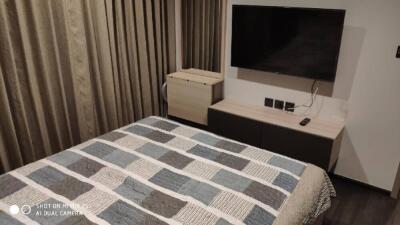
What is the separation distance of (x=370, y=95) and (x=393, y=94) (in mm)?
160

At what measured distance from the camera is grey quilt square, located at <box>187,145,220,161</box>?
6.36ft

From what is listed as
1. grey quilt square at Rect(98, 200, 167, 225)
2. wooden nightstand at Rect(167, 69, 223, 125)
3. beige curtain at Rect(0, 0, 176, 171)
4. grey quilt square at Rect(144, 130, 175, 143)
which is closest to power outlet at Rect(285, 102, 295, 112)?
wooden nightstand at Rect(167, 69, 223, 125)

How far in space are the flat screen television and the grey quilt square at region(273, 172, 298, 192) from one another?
1166 millimetres

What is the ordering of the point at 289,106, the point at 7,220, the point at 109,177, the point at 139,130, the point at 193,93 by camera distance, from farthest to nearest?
the point at 193,93, the point at 289,106, the point at 139,130, the point at 109,177, the point at 7,220

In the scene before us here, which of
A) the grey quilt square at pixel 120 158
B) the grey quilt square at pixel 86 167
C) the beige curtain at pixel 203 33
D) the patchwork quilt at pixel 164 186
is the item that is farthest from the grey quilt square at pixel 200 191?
the beige curtain at pixel 203 33

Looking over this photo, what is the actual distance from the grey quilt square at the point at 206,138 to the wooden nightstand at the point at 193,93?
94 centimetres

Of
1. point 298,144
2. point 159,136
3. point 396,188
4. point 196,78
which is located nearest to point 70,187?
point 159,136

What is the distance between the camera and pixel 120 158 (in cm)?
191

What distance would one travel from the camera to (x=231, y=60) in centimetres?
303

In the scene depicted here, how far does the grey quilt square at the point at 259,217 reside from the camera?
1394 mm

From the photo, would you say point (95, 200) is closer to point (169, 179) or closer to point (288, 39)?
point (169, 179)

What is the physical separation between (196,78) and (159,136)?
1.23 m

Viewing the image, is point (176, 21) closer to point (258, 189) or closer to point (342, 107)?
point (342, 107)

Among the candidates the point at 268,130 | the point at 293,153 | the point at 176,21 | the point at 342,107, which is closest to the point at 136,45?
the point at 176,21
